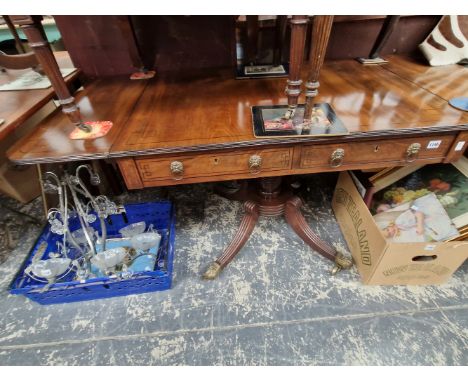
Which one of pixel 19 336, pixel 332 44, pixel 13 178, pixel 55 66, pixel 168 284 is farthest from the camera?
pixel 13 178

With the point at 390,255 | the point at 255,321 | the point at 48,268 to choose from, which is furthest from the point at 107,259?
the point at 390,255

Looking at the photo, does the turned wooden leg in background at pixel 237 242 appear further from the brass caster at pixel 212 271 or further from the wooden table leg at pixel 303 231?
the wooden table leg at pixel 303 231

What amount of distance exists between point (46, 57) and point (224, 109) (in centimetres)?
55

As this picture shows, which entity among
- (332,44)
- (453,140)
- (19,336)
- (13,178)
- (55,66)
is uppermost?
(55,66)

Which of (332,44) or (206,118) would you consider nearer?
(206,118)

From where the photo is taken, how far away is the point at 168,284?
3.81 ft

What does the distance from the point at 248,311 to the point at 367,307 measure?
514mm

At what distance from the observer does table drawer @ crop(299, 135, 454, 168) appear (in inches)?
33.2

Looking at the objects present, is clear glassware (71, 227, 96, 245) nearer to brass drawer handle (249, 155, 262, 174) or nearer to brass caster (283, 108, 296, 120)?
brass drawer handle (249, 155, 262, 174)

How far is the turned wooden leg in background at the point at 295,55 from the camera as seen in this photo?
25.4 inches

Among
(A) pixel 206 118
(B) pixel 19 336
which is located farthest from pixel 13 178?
(A) pixel 206 118

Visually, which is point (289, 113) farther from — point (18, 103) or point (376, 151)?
point (18, 103)

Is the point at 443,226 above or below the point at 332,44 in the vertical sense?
below
